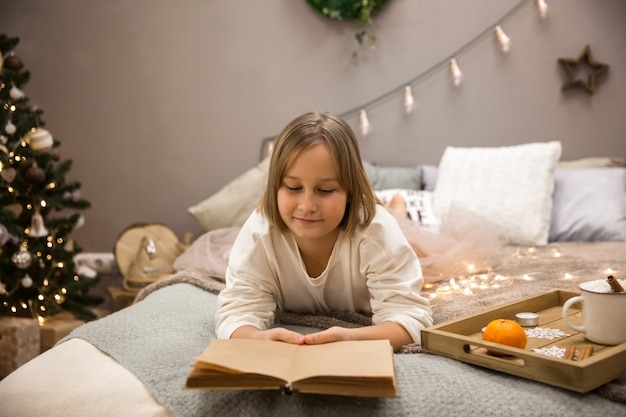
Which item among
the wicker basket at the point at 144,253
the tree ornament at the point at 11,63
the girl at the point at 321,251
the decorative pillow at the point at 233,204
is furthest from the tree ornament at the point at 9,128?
the girl at the point at 321,251

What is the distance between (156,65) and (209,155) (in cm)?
56

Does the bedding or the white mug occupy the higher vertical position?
the white mug

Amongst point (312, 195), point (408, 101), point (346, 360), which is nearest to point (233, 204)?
point (408, 101)

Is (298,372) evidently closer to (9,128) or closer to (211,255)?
(211,255)

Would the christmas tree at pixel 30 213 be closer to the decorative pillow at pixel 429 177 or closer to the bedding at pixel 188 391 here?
the bedding at pixel 188 391

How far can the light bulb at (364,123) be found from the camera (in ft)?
11.3

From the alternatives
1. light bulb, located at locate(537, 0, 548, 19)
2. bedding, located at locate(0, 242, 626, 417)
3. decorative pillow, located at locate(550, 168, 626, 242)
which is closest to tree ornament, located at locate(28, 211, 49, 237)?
bedding, located at locate(0, 242, 626, 417)

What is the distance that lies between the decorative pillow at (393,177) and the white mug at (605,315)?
1962mm

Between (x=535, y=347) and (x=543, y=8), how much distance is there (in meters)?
2.52

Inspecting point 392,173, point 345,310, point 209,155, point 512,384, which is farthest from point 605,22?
point 512,384

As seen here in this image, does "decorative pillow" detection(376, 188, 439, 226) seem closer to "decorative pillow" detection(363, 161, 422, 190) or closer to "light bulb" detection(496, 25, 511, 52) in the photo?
"decorative pillow" detection(363, 161, 422, 190)

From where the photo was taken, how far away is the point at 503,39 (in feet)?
11.0

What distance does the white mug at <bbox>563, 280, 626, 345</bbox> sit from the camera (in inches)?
49.0

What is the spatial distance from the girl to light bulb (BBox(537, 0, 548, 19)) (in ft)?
7.07
